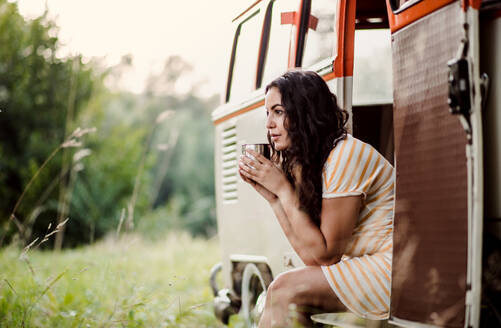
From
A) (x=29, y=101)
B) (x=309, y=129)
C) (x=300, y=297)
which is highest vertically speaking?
(x=29, y=101)

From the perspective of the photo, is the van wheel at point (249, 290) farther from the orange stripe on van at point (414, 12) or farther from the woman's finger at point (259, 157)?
the orange stripe on van at point (414, 12)

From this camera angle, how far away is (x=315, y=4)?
3.98 metres

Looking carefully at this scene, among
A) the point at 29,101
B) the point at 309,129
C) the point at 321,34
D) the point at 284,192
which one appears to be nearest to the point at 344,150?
the point at 309,129

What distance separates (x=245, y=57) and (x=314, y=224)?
2775mm

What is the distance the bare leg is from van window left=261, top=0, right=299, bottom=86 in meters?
1.72

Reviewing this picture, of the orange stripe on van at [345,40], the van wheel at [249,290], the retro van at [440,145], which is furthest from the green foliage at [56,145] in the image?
the retro van at [440,145]

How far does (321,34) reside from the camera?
12.6 feet

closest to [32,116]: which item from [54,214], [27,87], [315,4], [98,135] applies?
[27,87]

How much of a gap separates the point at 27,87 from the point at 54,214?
3520 mm

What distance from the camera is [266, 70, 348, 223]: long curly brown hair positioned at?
3.12 m

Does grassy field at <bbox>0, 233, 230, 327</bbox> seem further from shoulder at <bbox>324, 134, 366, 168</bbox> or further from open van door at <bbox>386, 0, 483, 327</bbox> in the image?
open van door at <bbox>386, 0, 483, 327</bbox>

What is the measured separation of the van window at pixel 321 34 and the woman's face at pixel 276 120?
18.7 inches

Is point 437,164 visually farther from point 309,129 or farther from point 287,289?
point 287,289

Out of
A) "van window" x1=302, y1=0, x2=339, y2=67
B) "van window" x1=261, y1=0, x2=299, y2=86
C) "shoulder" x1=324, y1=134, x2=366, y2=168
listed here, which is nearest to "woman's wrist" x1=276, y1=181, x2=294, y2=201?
"shoulder" x1=324, y1=134, x2=366, y2=168
